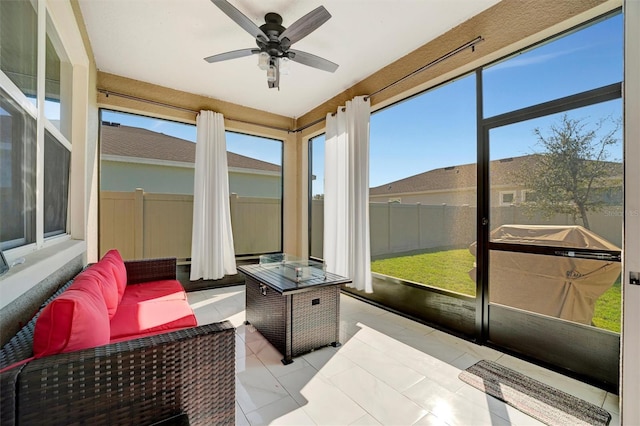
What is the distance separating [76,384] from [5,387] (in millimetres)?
164

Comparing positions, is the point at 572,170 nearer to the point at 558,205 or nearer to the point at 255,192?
the point at 558,205

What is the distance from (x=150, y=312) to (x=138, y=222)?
87.4 inches

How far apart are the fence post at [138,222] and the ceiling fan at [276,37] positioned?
221cm

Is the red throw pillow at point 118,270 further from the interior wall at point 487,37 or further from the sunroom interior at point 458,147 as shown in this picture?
the interior wall at point 487,37

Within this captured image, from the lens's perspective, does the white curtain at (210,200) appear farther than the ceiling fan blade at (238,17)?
Yes

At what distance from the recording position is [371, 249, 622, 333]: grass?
1.76 metres

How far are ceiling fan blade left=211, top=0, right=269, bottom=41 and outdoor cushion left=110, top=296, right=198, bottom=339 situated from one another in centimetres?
205

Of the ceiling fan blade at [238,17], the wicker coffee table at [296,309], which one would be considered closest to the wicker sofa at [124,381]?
the wicker coffee table at [296,309]

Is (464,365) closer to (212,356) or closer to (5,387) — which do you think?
(212,356)

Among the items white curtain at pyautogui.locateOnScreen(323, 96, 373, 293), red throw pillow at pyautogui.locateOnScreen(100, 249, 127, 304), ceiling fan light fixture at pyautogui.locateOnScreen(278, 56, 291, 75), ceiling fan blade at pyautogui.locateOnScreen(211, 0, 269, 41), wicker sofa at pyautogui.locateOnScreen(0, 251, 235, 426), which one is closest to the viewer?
wicker sofa at pyautogui.locateOnScreen(0, 251, 235, 426)

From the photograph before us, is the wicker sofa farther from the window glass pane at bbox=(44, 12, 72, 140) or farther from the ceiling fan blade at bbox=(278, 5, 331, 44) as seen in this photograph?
the ceiling fan blade at bbox=(278, 5, 331, 44)

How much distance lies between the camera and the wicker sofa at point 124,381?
32.3 inches

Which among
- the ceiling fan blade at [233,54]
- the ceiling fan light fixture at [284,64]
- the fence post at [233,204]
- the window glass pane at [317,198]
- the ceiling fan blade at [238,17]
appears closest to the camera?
the ceiling fan blade at [238,17]

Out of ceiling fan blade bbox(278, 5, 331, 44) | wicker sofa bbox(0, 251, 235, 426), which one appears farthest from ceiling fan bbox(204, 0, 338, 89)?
wicker sofa bbox(0, 251, 235, 426)
